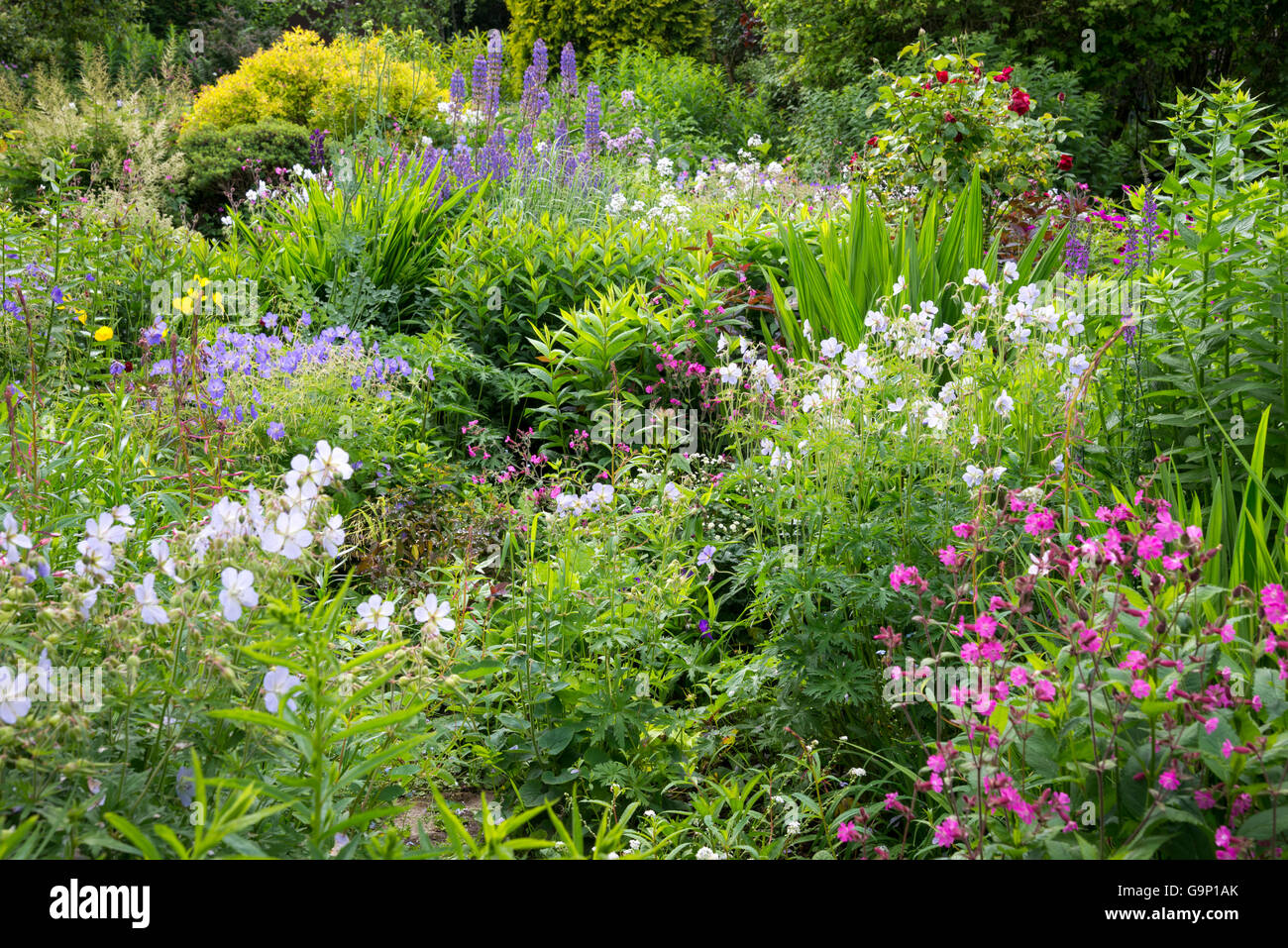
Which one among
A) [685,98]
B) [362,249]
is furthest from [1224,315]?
[685,98]

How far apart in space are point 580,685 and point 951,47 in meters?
11.7

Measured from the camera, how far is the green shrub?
843 cm

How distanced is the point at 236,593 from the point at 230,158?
8288 mm

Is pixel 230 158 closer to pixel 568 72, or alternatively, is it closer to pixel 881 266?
pixel 568 72

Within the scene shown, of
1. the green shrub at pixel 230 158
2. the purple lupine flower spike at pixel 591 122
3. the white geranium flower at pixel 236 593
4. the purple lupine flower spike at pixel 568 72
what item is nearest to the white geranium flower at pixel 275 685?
the white geranium flower at pixel 236 593

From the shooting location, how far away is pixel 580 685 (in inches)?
93.0

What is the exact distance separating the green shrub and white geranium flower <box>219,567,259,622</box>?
740 cm

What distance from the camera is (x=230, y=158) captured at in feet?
28.0

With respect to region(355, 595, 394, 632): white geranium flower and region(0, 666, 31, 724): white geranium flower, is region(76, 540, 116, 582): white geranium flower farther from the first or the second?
region(355, 595, 394, 632): white geranium flower

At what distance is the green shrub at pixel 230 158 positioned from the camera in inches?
332

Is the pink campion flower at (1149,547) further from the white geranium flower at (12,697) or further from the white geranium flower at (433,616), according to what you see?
the white geranium flower at (12,697)

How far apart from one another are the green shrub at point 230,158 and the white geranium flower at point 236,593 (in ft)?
24.3
